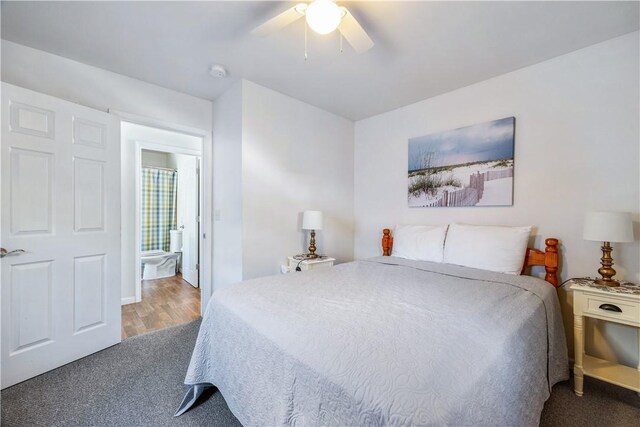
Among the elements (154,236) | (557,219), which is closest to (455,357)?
(557,219)

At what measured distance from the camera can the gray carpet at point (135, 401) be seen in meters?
1.47

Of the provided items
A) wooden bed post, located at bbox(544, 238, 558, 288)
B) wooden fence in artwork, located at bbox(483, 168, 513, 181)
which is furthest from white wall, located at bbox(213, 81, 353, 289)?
wooden bed post, located at bbox(544, 238, 558, 288)

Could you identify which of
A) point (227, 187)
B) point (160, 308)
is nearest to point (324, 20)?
point (227, 187)

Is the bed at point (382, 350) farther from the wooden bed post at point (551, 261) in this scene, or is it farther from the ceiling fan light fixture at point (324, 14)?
the ceiling fan light fixture at point (324, 14)

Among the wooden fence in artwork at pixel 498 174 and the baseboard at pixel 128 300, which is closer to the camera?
the wooden fence in artwork at pixel 498 174

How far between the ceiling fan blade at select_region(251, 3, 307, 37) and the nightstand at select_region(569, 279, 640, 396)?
2443 millimetres

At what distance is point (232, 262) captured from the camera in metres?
2.64

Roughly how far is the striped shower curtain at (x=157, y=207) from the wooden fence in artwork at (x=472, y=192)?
4.86 m

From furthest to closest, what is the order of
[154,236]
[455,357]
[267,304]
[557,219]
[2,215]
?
1. [154,236]
2. [557,219]
3. [2,215]
4. [267,304]
5. [455,357]

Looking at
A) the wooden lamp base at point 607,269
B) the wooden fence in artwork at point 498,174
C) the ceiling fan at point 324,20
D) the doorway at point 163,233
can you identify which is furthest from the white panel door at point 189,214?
the wooden lamp base at point 607,269

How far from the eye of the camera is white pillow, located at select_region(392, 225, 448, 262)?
97.5 inches

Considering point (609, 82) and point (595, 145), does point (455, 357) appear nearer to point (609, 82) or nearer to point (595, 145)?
point (595, 145)

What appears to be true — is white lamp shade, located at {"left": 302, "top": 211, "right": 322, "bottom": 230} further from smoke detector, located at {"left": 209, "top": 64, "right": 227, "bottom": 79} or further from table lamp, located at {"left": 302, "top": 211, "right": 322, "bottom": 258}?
smoke detector, located at {"left": 209, "top": 64, "right": 227, "bottom": 79}

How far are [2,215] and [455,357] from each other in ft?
8.98
